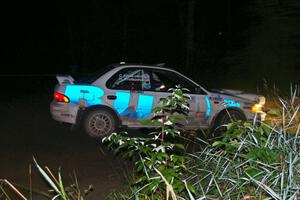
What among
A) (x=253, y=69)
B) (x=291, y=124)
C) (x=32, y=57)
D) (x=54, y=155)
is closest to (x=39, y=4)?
(x=32, y=57)

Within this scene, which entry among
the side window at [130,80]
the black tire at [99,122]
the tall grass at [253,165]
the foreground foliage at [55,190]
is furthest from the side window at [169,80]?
the tall grass at [253,165]

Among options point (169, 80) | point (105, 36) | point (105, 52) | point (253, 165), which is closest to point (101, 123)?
point (169, 80)

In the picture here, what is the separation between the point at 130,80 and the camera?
11.6 metres

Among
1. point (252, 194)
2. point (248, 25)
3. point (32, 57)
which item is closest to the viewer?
point (252, 194)

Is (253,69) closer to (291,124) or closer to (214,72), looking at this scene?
(291,124)

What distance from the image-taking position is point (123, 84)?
11555mm

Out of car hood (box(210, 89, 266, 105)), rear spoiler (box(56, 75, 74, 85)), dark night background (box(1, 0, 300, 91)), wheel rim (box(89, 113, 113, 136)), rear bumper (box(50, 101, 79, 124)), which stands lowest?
wheel rim (box(89, 113, 113, 136))

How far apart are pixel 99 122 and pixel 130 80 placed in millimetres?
1052

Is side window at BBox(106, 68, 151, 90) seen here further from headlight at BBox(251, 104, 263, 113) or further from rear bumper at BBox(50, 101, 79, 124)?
headlight at BBox(251, 104, 263, 113)

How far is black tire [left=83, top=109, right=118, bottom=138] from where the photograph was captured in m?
11.4

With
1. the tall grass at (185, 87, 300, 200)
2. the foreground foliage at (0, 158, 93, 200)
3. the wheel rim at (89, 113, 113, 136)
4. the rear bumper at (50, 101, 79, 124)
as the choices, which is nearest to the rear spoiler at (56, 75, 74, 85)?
the rear bumper at (50, 101, 79, 124)

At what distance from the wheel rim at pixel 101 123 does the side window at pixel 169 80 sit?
1.24m

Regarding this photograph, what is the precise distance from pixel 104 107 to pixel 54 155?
1906mm

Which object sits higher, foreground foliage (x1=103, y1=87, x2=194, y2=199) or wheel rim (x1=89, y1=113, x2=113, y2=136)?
foreground foliage (x1=103, y1=87, x2=194, y2=199)
